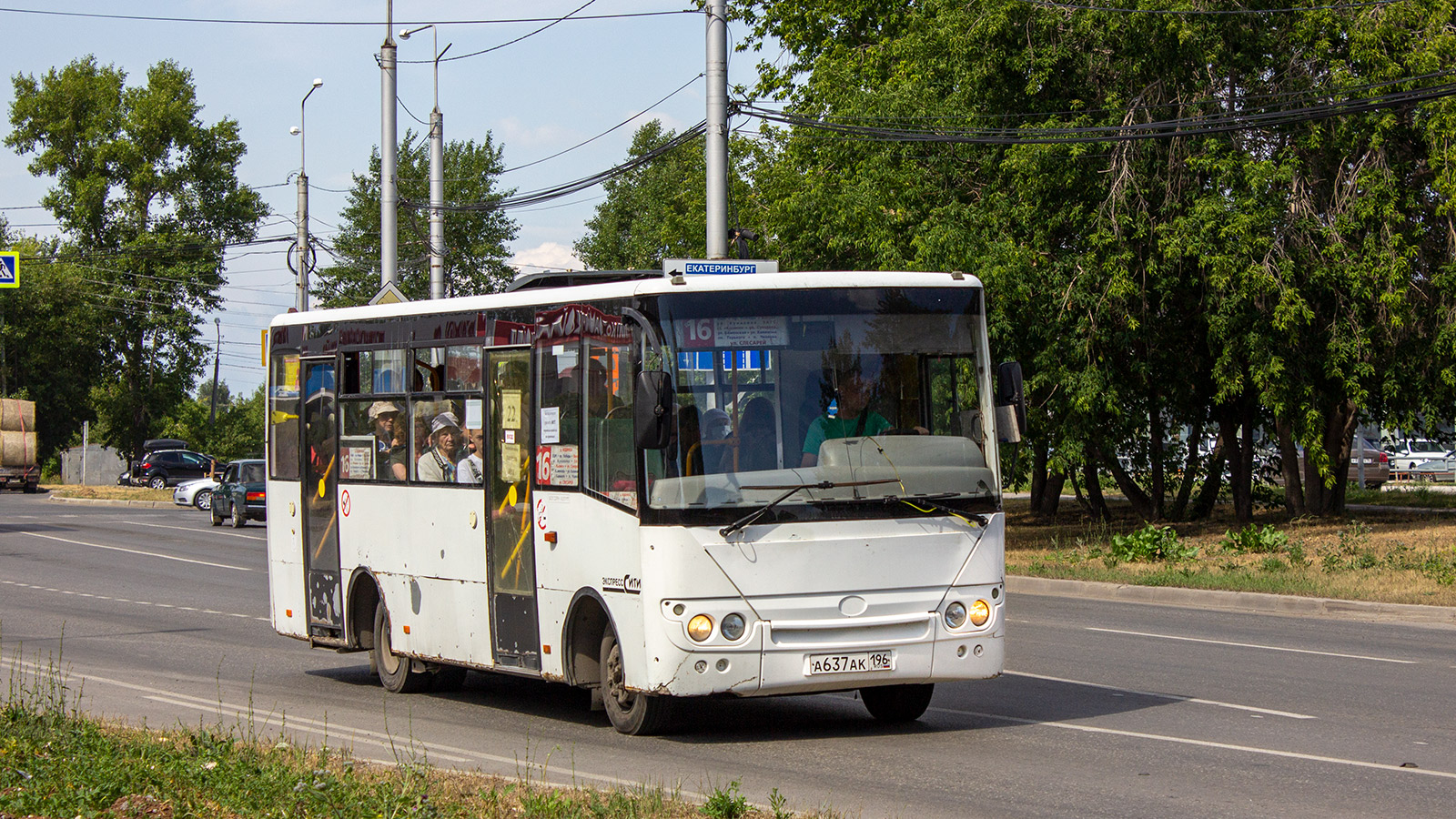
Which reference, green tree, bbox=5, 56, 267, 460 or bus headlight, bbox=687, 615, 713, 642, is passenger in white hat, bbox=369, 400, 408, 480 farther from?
green tree, bbox=5, 56, 267, 460

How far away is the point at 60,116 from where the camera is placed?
3029 inches

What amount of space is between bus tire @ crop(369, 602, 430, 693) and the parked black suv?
2312 inches

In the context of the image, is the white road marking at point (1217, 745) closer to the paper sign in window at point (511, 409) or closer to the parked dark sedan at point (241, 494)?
the paper sign in window at point (511, 409)

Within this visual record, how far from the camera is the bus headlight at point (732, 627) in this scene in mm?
8852

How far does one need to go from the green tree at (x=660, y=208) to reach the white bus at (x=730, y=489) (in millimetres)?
20253

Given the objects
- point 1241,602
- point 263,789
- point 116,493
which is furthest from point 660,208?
point 263,789

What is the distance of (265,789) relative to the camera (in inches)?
267

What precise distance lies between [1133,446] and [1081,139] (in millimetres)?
5888

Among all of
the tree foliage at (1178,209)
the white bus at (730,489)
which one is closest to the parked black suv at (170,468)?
the tree foliage at (1178,209)

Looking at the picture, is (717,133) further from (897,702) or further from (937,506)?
(937,506)

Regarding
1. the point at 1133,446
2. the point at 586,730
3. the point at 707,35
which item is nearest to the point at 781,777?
the point at 586,730

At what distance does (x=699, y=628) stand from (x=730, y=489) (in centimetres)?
80

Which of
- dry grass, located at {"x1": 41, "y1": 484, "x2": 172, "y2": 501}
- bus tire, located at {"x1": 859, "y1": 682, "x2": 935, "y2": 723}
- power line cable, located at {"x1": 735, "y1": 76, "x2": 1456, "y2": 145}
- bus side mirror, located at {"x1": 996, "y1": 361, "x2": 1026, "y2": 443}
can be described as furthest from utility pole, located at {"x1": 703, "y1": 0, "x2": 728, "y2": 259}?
Answer: dry grass, located at {"x1": 41, "y1": 484, "x2": 172, "y2": 501}

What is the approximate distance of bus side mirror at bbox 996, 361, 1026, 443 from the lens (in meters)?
9.72
